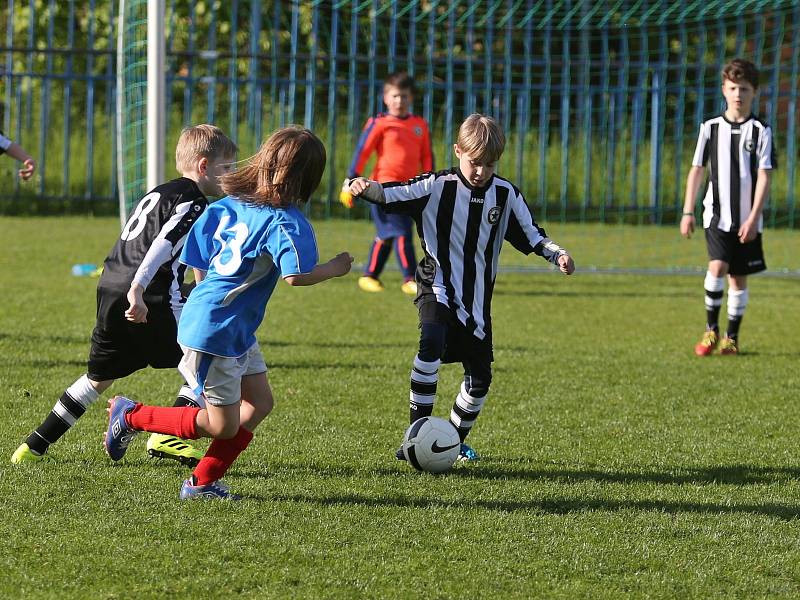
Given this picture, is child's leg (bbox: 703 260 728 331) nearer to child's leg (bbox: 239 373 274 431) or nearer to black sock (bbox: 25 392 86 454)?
child's leg (bbox: 239 373 274 431)

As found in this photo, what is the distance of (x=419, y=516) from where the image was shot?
434cm

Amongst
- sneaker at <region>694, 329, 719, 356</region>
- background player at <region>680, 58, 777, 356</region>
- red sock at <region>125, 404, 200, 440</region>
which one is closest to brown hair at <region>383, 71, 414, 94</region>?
background player at <region>680, 58, 777, 356</region>

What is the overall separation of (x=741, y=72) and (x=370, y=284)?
4142mm

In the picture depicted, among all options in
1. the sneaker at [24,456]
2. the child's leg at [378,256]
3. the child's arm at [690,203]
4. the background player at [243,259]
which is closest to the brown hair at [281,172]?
the background player at [243,259]

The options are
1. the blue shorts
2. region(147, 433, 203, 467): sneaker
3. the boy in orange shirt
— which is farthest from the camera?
the blue shorts

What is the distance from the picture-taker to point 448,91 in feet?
49.3

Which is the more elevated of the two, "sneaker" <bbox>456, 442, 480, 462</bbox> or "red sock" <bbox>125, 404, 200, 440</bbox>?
"red sock" <bbox>125, 404, 200, 440</bbox>

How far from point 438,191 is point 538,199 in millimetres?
12153

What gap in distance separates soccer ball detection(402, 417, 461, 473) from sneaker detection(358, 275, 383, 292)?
5.82 m

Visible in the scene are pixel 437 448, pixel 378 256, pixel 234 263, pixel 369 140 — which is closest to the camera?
pixel 234 263

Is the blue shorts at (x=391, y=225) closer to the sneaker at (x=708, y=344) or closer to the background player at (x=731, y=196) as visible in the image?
the background player at (x=731, y=196)

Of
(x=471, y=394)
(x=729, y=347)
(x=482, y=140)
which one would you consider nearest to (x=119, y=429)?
(x=471, y=394)

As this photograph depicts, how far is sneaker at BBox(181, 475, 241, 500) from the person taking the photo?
4430 mm

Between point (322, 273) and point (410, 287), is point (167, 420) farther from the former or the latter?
point (410, 287)
